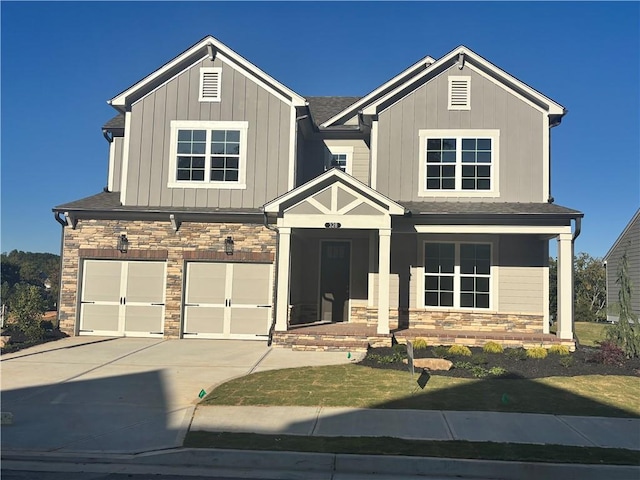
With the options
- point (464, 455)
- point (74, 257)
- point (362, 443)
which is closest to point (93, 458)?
point (362, 443)

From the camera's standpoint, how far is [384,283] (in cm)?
1261

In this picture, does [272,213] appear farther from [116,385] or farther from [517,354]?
[517,354]

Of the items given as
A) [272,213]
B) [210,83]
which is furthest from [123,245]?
[210,83]

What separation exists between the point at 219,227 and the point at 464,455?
10283mm

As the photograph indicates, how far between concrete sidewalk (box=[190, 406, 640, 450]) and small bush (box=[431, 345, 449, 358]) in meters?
4.02

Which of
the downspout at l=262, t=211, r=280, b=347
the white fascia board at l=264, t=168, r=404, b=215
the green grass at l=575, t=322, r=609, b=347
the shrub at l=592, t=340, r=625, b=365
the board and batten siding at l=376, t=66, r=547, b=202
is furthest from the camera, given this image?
the green grass at l=575, t=322, r=609, b=347

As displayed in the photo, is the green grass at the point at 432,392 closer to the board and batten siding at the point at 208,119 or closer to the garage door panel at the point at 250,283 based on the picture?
the garage door panel at the point at 250,283

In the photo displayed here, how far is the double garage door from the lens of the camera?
562 inches

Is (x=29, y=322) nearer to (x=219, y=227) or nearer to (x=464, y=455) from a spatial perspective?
(x=219, y=227)

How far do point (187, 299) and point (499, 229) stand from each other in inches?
357

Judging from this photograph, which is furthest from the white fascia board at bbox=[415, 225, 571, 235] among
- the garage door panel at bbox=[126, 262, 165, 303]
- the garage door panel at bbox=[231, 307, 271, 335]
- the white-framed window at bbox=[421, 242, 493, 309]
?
the garage door panel at bbox=[126, 262, 165, 303]

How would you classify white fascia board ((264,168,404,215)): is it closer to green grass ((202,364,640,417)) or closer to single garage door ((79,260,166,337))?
green grass ((202,364,640,417))

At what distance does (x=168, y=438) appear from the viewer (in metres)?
6.27

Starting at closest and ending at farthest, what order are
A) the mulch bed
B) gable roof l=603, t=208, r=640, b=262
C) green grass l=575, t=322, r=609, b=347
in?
the mulch bed, green grass l=575, t=322, r=609, b=347, gable roof l=603, t=208, r=640, b=262
